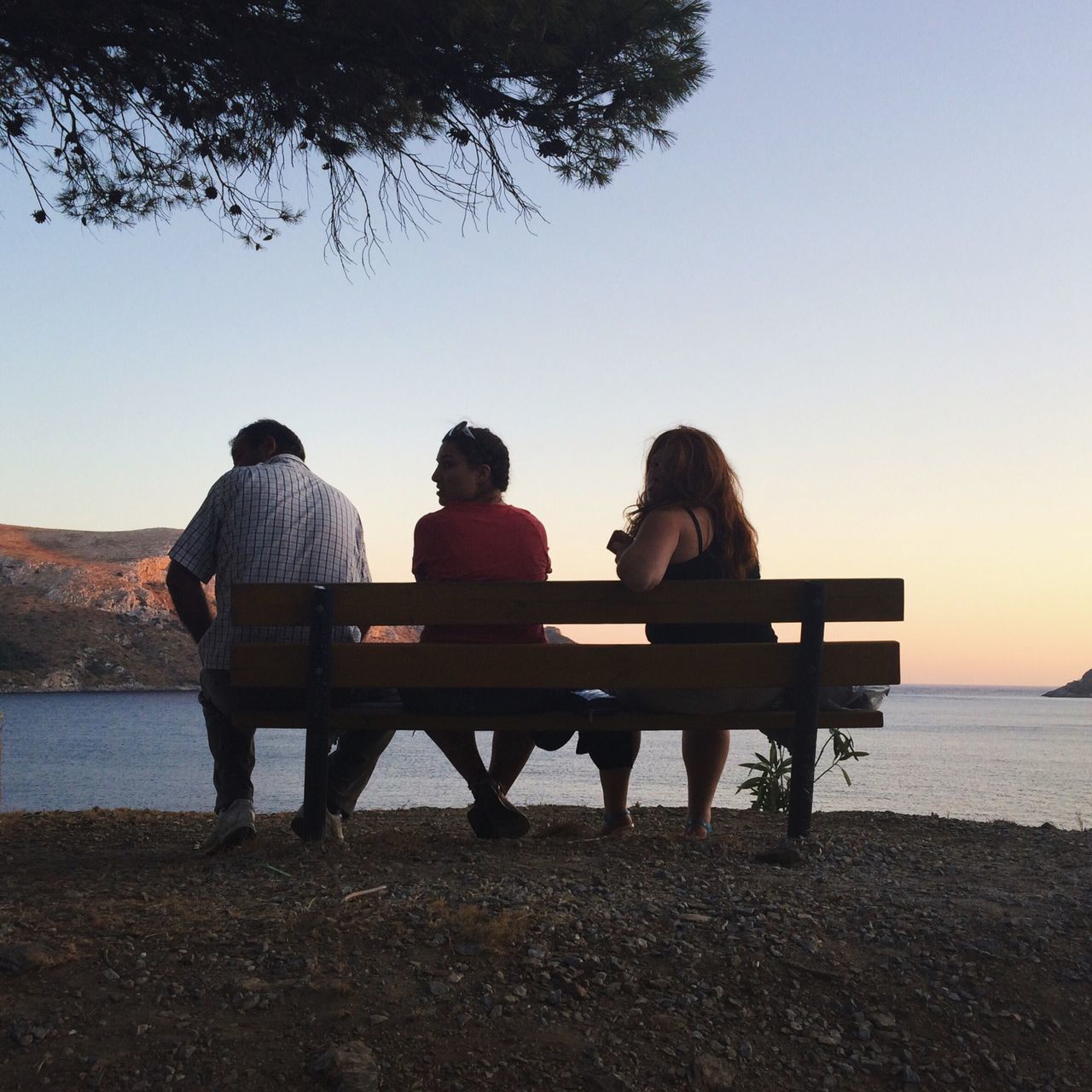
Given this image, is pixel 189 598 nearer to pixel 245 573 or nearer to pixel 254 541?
pixel 245 573

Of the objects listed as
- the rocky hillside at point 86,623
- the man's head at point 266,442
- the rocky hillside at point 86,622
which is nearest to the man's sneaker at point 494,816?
the man's head at point 266,442

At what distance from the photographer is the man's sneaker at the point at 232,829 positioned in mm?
4199

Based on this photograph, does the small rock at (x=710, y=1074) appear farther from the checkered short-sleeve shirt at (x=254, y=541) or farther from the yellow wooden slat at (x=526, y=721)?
the checkered short-sleeve shirt at (x=254, y=541)

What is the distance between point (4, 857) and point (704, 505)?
10.7 feet

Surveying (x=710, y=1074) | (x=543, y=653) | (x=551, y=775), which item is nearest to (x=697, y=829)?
(x=543, y=653)

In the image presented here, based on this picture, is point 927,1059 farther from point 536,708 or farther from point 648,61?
point 648,61

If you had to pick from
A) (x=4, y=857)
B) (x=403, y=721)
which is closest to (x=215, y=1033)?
(x=403, y=721)

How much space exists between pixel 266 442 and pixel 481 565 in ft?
3.99

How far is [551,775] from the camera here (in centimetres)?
3319

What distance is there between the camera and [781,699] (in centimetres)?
429

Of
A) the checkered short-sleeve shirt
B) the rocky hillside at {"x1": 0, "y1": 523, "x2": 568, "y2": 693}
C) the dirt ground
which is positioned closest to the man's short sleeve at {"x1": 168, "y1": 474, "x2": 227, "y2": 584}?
the checkered short-sleeve shirt

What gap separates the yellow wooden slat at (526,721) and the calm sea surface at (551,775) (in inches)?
116

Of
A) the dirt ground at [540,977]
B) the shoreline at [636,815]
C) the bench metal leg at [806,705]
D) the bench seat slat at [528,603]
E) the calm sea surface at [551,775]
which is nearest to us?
the dirt ground at [540,977]

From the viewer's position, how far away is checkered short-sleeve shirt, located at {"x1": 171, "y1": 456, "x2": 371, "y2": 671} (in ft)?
14.4
